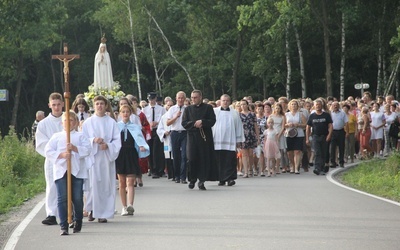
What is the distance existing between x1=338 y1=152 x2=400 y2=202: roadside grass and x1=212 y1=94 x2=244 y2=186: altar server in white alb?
2370 millimetres

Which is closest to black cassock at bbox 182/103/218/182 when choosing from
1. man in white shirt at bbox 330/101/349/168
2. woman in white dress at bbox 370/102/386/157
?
man in white shirt at bbox 330/101/349/168

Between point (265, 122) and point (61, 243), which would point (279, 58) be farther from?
point (61, 243)

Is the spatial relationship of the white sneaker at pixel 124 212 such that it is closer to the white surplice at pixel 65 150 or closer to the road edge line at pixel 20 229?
the road edge line at pixel 20 229

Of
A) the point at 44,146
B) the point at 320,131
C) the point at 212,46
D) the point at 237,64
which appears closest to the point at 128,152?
the point at 44,146

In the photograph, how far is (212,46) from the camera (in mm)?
68188

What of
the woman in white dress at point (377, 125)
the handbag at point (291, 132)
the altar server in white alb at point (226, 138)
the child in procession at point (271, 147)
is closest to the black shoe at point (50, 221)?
the altar server in white alb at point (226, 138)

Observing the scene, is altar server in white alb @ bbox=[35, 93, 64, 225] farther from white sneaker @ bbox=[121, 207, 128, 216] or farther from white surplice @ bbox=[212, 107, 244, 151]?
white surplice @ bbox=[212, 107, 244, 151]

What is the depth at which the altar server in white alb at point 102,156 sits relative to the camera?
51.3 feet

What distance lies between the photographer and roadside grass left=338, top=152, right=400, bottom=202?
2077 cm

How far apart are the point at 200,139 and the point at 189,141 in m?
0.23

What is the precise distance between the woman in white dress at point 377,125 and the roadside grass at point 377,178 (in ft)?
14.7

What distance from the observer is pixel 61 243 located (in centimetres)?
1311

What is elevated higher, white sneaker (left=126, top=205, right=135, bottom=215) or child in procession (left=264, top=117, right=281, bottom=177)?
child in procession (left=264, top=117, right=281, bottom=177)

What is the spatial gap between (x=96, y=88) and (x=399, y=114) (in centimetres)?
990
